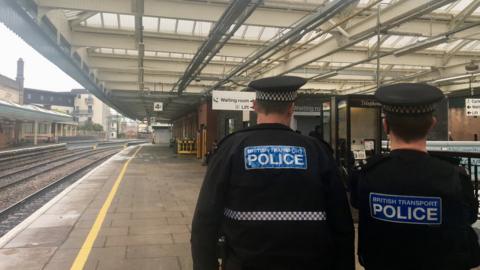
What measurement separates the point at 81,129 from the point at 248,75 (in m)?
82.0

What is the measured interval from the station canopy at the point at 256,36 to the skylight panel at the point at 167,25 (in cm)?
3

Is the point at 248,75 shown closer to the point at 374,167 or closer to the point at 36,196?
the point at 36,196

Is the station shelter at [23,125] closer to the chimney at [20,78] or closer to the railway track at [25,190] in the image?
the railway track at [25,190]

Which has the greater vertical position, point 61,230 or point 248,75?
point 248,75

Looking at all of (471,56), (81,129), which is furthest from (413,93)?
(81,129)

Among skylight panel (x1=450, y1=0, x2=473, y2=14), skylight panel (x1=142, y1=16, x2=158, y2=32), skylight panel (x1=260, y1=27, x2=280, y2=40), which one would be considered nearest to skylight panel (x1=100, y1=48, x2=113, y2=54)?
skylight panel (x1=142, y1=16, x2=158, y2=32)

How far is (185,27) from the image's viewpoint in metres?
14.4

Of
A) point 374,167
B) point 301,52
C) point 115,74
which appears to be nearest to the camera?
point 374,167

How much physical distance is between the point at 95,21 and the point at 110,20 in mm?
508

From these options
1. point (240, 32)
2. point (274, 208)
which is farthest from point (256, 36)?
point (274, 208)

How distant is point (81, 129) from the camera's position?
94500 mm

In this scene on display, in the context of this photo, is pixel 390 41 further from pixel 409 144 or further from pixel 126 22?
pixel 409 144

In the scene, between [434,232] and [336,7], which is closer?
[434,232]

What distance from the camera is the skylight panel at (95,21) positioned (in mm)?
13475
